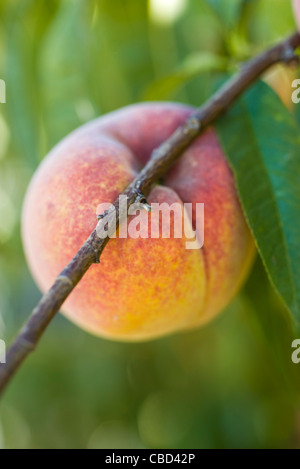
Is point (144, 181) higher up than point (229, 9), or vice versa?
point (229, 9)

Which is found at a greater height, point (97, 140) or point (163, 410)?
point (97, 140)

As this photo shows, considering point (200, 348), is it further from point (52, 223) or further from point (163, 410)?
point (52, 223)

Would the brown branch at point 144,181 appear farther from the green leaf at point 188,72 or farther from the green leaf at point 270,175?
the green leaf at point 188,72

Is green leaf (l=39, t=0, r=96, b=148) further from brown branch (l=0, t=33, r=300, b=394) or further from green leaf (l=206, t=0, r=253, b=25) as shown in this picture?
brown branch (l=0, t=33, r=300, b=394)

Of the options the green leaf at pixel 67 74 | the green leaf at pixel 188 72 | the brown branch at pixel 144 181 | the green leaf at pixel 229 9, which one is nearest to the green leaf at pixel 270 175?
the brown branch at pixel 144 181

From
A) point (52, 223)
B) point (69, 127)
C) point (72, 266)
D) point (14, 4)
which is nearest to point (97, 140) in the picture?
point (52, 223)

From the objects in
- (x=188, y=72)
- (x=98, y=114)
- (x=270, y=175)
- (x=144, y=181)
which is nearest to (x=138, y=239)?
(x=144, y=181)

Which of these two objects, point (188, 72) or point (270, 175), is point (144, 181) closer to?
point (270, 175)
